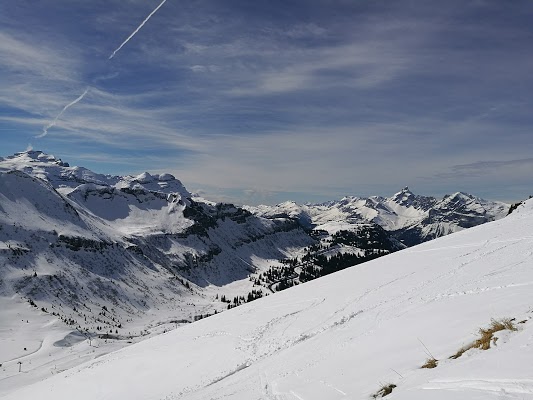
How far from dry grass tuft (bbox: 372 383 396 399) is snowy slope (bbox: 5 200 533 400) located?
9.0 inches

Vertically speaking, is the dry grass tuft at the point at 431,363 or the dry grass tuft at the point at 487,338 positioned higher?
the dry grass tuft at the point at 487,338

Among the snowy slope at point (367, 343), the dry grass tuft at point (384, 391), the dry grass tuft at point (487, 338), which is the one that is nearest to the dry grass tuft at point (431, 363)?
the snowy slope at point (367, 343)

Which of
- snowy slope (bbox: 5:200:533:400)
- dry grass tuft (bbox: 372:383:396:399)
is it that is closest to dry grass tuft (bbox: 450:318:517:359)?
snowy slope (bbox: 5:200:533:400)

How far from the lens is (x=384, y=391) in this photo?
1151 centimetres

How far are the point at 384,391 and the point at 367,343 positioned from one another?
22.8ft

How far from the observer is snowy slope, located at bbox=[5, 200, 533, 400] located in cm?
1098

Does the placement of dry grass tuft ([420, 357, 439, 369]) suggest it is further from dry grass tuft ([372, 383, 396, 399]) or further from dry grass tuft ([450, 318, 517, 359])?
dry grass tuft ([372, 383, 396, 399])

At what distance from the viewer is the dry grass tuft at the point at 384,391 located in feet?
37.3

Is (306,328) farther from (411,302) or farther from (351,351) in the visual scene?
(351,351)

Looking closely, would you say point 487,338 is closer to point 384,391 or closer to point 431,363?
point 431,363

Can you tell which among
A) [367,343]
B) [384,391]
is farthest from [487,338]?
[367,343]

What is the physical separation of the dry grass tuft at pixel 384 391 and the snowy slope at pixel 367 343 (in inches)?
9.0

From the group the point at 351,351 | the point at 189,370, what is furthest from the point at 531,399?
the point at 189,370

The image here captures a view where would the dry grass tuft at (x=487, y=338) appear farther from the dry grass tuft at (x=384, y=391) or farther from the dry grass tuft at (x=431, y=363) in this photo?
the dry grass tuft at (x=384, y=391)
